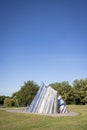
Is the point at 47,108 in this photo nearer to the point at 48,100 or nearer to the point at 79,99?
the point at 48,100

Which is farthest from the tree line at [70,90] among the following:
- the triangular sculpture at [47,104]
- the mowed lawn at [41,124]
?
the mowed lawn at [41,124]

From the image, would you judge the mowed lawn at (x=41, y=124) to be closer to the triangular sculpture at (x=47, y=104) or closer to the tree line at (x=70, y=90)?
the triangular sculpture at (x=47, y=104)

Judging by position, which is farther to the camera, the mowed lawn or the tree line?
the tree line

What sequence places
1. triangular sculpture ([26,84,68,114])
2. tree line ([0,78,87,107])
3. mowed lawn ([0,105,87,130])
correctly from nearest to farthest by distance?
1. mowed lawn ([0,105,87,130])
2. triangular sculpture ([26,84,68,114])
3. tree line ([0,78,87,107])

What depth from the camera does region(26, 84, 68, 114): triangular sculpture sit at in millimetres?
23719

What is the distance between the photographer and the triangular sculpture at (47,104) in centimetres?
2372

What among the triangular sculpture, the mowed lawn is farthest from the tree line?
the mowed lawn

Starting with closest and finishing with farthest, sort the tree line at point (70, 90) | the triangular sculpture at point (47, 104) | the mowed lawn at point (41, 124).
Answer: the mowed lawn at point (41, 124) → the triangular sculpture at point (47, 104) → the tree line at point (70, 90)

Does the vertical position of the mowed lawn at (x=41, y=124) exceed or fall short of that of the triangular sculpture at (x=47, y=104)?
it falls short

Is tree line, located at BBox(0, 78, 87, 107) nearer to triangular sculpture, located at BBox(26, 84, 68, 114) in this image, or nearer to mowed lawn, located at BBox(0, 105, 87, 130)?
triangular sculpture, located at BBox(26, 84, 68, 114)

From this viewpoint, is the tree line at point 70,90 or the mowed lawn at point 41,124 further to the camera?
the tree line at point 70,90

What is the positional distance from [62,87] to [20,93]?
14.4m

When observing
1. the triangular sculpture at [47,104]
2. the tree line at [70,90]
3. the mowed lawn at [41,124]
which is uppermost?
the tree line at [70,90]

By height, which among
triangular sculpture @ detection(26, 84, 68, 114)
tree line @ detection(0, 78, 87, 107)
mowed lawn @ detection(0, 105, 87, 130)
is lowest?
mowed lawn @ detection(0, 105, 87, 130)
